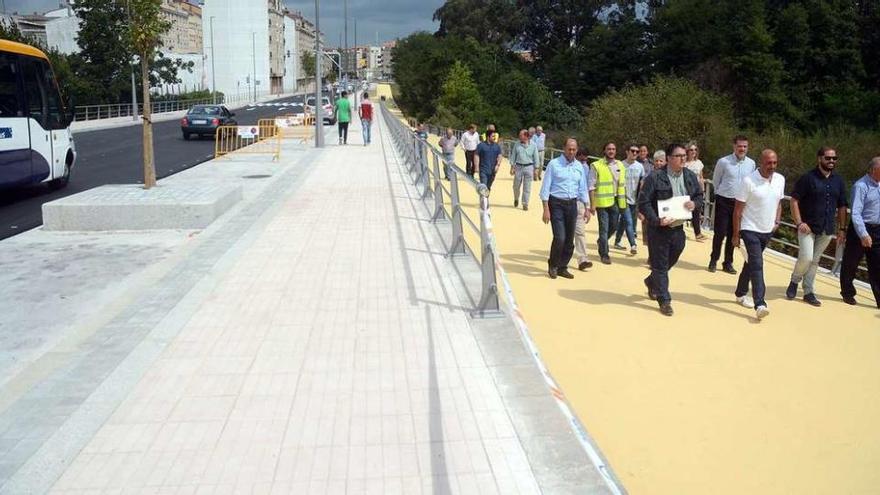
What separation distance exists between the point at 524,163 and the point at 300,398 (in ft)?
34.7

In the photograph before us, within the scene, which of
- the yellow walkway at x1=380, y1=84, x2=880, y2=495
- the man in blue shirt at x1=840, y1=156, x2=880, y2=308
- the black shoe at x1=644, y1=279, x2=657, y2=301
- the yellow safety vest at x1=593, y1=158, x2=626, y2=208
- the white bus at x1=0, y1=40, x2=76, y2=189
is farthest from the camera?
the white bus at x1=0, y1=40, x2=76, y2=189

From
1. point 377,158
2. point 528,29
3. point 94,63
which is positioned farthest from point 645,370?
point 528,29

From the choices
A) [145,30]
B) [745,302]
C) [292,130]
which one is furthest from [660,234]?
[292,130]

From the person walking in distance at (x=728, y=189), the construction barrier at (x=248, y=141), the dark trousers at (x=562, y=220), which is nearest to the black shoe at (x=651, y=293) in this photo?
A: the dark trousers at (x=562, y=220)

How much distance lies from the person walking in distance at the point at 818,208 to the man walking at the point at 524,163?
718 cm

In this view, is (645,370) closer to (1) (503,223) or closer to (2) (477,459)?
(2) (477,459)

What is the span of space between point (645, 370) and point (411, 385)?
75.6 inches

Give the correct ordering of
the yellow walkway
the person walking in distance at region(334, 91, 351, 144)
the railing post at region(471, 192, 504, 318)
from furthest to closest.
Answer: the person walking in distance at region(334, 91, 351, 144), the railing post at region(471, 192, 504, 318), the yellow walkway

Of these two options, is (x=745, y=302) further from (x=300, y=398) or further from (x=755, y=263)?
(x=300, y=398)

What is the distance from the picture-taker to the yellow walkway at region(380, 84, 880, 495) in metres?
4.53

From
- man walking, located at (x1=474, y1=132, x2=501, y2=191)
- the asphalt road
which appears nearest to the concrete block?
the asphalt road

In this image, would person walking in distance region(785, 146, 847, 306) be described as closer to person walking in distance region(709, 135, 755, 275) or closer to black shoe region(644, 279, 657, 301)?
person walking in distance region(709, 135, 755, 275)

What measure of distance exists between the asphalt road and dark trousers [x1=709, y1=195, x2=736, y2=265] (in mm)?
9663

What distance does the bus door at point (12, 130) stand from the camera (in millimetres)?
13961
